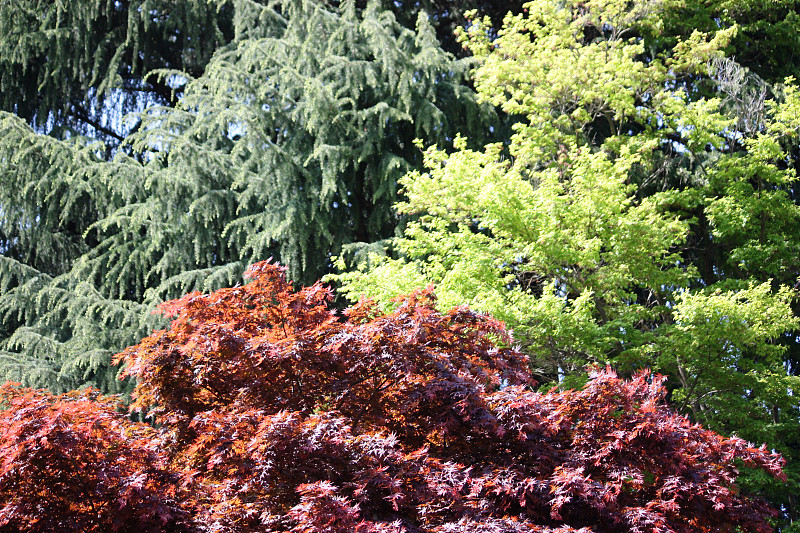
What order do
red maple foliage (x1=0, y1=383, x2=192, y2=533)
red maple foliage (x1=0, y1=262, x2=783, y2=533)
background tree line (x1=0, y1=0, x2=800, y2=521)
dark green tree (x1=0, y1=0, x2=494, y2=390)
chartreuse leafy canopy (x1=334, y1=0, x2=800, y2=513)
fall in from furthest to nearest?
dark green tree (x1=0, y1=0, x2=494, y2=390) → background tree line (x1=0, y1=0, x2=800, y2=521) → chartreuse leafy canopy (x1=334, y1=0, x2=800, y2=513) → red maple foliage (x1=0, y1=262, x2=783, y2=533) → red maple foliage (x1=0, y1=383, x2=192, y2=533)

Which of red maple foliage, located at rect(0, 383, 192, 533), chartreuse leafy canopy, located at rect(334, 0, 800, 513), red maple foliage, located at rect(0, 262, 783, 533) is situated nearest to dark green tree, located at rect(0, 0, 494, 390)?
chartreuse leafy canopy, located at rect(334, 0, 800, 513)

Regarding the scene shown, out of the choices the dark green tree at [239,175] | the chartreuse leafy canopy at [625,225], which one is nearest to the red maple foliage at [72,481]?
the chartreuse leafy canopy at [625,225]

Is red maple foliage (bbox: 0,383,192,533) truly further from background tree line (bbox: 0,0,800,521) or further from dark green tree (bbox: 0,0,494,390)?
dark green tree (bbox: 0,0,494,390)

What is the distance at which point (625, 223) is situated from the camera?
398 inches

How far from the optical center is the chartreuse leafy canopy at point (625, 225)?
1007cm

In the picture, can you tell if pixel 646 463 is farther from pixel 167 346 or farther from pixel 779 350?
pixel 779 350

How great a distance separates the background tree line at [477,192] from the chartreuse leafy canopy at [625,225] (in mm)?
52

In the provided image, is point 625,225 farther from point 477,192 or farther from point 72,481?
point 72,481

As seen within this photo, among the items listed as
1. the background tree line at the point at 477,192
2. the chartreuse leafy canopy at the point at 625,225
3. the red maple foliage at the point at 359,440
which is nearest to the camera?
the red maple foliage at the point at 359,440

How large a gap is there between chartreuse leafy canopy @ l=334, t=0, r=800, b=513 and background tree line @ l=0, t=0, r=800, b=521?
5cm

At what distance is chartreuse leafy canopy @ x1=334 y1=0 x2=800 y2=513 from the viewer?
10070mm

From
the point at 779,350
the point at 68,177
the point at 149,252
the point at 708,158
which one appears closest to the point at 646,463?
the point at 779,350

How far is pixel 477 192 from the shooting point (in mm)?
10680

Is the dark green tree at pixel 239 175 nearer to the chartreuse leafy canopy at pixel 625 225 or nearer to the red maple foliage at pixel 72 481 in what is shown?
the chartreuse leafy canopy at pixel 625 225
